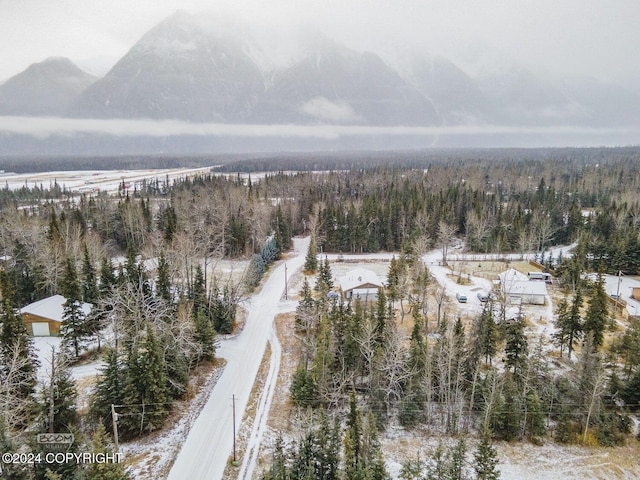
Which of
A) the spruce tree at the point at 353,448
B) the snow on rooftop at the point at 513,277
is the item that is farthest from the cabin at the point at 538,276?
the spruce tree at the point at 353,448

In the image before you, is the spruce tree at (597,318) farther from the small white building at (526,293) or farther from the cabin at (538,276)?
the cabin at (538,276)

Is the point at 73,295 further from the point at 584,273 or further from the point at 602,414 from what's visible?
the point at 584,273

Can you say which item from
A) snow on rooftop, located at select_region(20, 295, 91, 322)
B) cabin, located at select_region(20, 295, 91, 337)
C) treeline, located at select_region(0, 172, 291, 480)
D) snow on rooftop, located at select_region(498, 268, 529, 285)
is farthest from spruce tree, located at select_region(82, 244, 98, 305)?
snow on rooftop, located at select_region(498, 268, 529, 285)

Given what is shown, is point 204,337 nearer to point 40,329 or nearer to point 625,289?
point 40,329

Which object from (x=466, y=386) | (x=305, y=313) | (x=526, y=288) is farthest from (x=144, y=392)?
(x=526, y=288)

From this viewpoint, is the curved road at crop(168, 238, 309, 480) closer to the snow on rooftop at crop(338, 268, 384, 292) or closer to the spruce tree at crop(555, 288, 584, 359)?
the snow on rooftop at crop(338, 268, 384, 292)

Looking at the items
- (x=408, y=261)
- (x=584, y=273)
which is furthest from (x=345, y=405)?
(x=584, y=273)

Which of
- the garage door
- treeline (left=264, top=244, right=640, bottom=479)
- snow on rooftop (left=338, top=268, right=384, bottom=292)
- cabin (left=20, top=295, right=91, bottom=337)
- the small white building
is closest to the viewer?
treeline (left=264, top=244, right=640, bottom=479)
